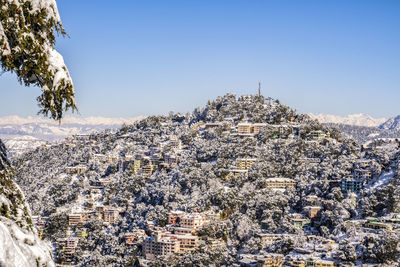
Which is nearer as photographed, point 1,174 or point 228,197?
point 1,174

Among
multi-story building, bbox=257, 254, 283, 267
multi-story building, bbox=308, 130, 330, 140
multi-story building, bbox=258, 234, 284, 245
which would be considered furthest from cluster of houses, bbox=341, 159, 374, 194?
multi-story building, bbox=257, 254, 283, 267

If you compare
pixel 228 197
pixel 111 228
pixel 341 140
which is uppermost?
pixel 341 140

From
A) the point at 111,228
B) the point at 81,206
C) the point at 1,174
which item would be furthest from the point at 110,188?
the point at 1,174

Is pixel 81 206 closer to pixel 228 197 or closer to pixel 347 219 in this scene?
pixel 228 197

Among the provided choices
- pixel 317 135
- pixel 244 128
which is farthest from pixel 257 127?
pixel 317 135

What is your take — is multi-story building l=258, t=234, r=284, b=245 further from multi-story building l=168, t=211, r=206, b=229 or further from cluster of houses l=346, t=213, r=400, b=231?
multi-story building l=168, t=211, r=206, b=229

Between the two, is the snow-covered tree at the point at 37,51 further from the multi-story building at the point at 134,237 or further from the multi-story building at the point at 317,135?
the multi-story building at the point at 317,135

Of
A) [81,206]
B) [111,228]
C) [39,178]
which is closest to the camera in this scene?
[111,228]
